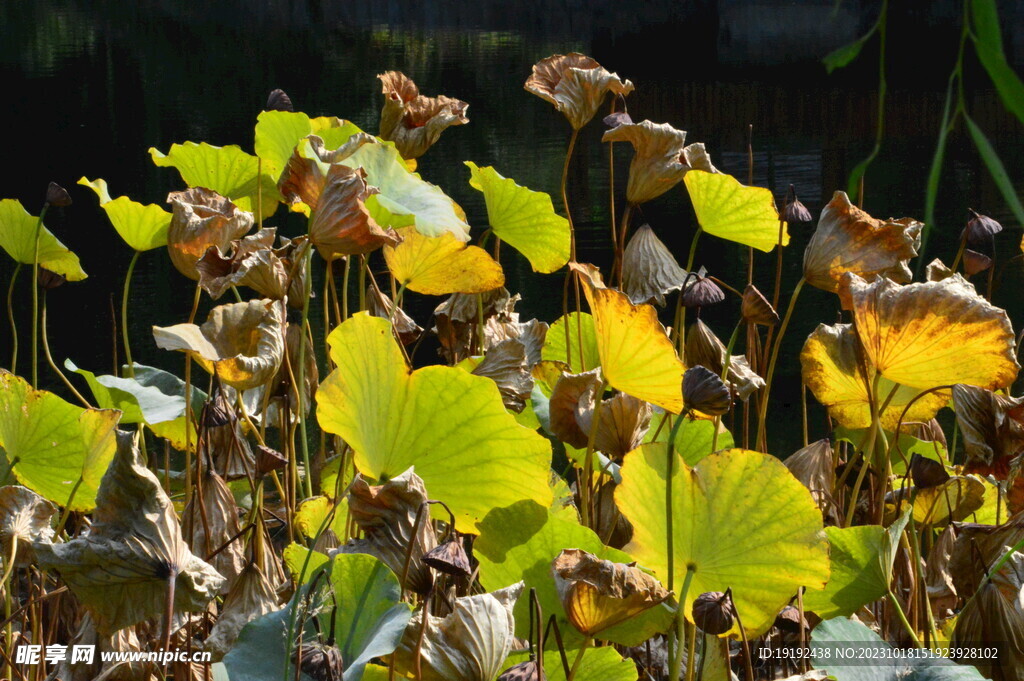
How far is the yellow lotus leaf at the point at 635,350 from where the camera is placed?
20.3 inches

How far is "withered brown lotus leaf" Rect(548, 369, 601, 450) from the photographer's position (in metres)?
0.60

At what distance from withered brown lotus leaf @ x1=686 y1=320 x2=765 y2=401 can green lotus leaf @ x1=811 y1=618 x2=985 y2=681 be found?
0.22 metres

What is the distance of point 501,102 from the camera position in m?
5.73

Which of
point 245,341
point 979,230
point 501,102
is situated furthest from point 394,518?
point 501,102

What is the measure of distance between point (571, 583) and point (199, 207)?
1.17ft

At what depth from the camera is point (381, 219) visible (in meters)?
0.58

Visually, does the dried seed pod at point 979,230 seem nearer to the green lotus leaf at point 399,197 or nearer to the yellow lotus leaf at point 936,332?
the yellow lotus leaf at point 936,332

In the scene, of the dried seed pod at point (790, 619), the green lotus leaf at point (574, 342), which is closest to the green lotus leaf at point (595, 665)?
the dried seed pod at point (790, 619)

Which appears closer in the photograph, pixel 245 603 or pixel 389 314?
pixel 245 603

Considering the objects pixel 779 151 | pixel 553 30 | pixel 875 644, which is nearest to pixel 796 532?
pixel 875 644

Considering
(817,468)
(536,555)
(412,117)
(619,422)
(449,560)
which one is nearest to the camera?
(449,560)

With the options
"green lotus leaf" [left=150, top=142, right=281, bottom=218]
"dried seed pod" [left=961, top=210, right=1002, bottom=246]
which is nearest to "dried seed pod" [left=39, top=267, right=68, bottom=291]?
"green lotus leaf" [left=150, top=142, right=281, bottom=218]

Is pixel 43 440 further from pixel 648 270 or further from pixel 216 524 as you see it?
pixel 648 270

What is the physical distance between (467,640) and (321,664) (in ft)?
0.18
